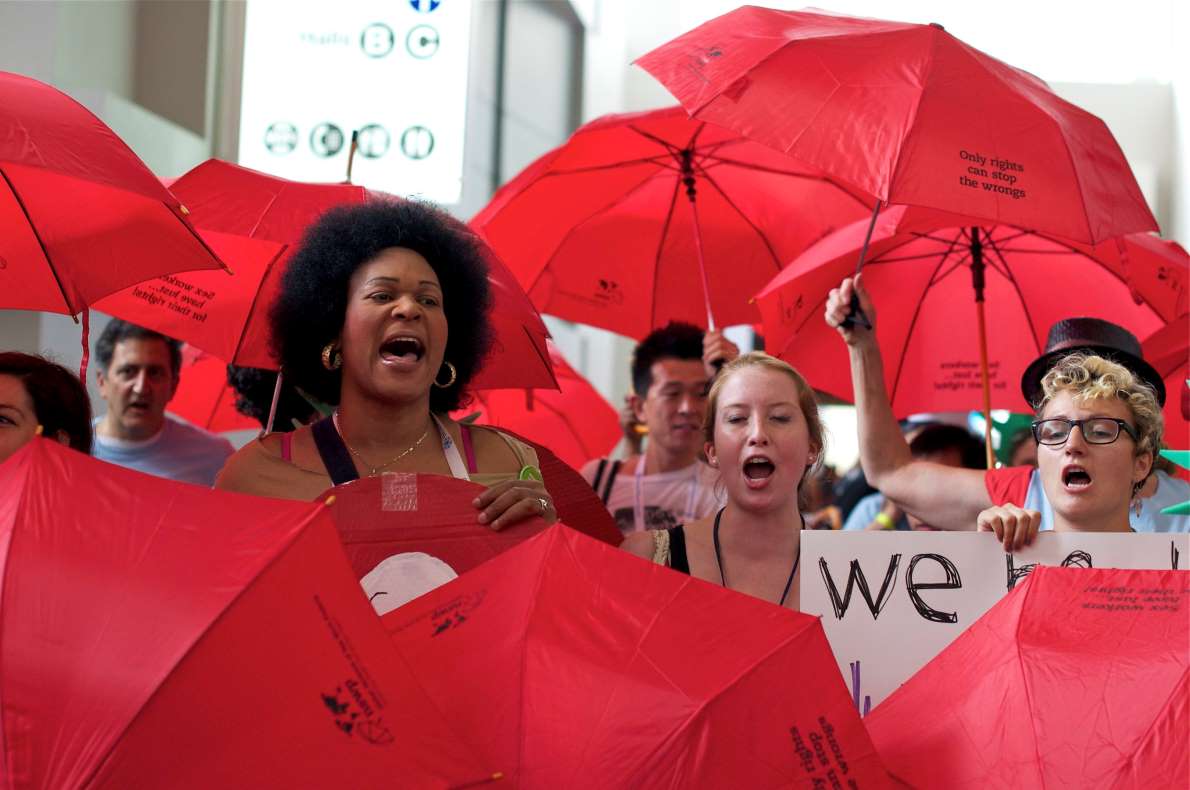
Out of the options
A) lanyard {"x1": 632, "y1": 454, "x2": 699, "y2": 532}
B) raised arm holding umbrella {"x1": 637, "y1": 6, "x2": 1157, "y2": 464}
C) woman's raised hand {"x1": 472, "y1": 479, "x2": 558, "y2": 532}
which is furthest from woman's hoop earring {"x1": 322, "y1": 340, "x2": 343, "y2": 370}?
lanyard {"x1": 632, "y1": 454, "x2": 699, "y2": 532}

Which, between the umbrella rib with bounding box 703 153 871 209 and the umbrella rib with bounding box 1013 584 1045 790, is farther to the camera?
the umbrella rib with bounding box 703 153 871 209

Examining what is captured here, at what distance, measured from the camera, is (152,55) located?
772 centimetres

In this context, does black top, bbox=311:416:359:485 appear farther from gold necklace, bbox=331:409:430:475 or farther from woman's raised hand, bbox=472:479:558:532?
woman's raised hand, bbox=472:479:558:532

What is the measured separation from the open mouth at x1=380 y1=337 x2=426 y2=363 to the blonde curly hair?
1.36 m

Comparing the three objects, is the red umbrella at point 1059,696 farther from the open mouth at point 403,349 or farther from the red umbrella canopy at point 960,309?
the red umbrella canopy at point 960,309

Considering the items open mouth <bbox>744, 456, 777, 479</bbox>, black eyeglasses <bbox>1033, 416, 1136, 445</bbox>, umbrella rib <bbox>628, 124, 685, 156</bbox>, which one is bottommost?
open mouth <bbox>744, 456, 777, 479</bbox>

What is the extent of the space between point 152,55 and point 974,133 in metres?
5.32

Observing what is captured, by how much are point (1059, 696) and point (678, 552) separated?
1.26 metres

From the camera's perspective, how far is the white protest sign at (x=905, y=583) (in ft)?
9.59

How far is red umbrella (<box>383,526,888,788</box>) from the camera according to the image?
196 cm

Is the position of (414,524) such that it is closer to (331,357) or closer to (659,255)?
(331,357)

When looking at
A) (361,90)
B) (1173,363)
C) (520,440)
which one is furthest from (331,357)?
(361,90)

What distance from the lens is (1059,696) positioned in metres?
2.16

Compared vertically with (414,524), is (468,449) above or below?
above
